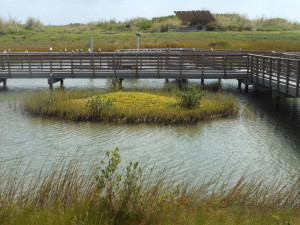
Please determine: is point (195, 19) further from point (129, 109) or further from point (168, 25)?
point (129, 109)

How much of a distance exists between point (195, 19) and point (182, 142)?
2239 inches

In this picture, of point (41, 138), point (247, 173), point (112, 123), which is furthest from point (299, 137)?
point (41, 138)

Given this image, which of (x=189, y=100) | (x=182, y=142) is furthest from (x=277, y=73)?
(x=182, y=142)

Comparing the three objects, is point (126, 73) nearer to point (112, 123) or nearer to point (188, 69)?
point (188, 69)

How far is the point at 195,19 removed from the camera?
222ft

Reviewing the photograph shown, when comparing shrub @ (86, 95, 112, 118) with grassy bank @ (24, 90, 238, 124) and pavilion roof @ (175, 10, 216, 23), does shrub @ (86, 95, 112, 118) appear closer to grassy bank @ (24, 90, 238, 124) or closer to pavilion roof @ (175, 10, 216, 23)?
grassy bank @ (24, 90, 238, 124)

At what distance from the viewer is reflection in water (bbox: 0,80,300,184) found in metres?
11.1

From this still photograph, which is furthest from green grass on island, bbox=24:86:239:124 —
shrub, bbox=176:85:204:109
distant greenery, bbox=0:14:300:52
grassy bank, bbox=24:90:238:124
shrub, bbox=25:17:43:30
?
shrub, bbox=25:17:43:30

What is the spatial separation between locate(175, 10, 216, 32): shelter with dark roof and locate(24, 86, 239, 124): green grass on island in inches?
1971

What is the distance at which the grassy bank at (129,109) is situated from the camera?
15.9m

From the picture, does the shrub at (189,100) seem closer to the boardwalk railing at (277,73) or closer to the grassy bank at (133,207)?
the boardwalk railing at (277,73)

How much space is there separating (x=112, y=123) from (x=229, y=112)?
473 centimetres

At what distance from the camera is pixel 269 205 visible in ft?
24.9

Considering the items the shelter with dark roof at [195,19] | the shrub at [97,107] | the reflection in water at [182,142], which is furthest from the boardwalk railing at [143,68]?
the shelter with dark roof at [195,19]
